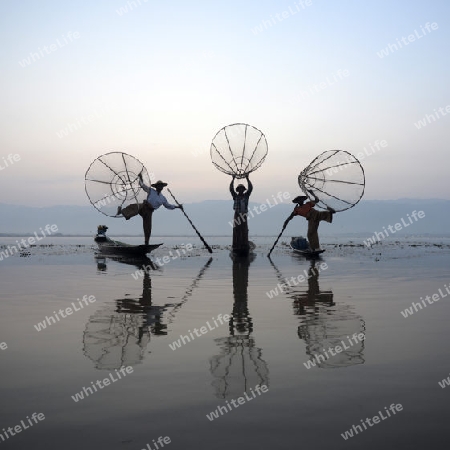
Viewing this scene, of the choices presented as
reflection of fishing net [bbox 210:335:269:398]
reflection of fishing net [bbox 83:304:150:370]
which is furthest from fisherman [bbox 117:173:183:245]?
reflection of fishing net [bbox 210:335:269:398]

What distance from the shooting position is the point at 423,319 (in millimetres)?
9227

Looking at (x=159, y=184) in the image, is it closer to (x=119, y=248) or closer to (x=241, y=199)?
(x=119, y=248)

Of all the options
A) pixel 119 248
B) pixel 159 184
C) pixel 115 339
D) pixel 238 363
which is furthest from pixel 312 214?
pixel 238 363

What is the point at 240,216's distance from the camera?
88.3 feet

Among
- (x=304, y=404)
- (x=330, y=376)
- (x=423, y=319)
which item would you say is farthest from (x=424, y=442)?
(x=423, y=319)

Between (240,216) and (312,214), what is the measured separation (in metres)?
3.90

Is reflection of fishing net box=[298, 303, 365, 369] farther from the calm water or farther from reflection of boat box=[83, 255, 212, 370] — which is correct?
reflection of boat box=[83, 255, 212, 370]

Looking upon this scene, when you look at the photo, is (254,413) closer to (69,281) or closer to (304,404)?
(304,404)

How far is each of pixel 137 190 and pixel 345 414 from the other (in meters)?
23.8

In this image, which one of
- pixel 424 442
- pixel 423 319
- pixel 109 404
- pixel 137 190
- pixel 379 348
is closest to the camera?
pixel 424 442

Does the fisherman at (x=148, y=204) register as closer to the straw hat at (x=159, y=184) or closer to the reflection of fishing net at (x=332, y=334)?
the straw hat at (x=159, y=184)

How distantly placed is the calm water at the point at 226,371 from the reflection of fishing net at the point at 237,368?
19 mm

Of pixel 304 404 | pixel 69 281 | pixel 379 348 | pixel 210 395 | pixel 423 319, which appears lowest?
pixel 423 319

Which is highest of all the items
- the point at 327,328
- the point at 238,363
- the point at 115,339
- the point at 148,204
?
the point at 148,204
